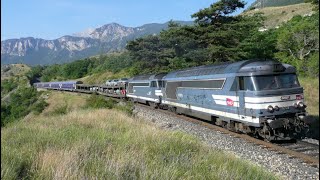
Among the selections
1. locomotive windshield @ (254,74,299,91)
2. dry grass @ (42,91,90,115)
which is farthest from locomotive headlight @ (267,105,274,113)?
dry grass @ (42,91,90,115)

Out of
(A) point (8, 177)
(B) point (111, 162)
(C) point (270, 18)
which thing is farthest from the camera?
(C) point (270, 18)

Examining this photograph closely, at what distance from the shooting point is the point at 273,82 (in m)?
15.1

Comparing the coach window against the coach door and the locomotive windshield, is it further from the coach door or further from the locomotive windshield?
the locomotive windshield

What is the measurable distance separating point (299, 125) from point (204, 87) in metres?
5.97

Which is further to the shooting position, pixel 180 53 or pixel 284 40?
pixel 180 53

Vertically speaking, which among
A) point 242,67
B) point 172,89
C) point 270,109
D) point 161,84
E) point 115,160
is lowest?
point 115,160

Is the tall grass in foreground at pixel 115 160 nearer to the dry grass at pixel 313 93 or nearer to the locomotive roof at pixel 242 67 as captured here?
the dry grass at pixel 313 93

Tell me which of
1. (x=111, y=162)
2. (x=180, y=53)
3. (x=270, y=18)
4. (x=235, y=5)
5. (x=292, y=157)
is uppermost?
(x=270, y=18)

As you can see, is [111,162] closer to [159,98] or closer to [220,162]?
[220,162]

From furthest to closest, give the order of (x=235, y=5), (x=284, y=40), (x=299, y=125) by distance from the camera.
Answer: (x=284, y=40) → (x=235, y=5) → (x=299, y=125)

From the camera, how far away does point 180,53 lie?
49812 mm

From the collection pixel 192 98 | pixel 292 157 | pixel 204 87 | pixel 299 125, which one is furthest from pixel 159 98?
pixel 292 157

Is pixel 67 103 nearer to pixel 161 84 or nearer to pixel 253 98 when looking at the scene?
pixel 161 84

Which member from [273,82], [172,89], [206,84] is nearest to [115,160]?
[273,82]
